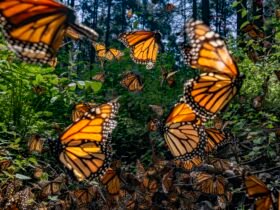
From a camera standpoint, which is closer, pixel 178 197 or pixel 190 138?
pixel 190 138

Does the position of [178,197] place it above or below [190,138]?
below

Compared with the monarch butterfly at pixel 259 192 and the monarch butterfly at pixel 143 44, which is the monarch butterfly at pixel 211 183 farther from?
the monarch butterfly at pixel 143 44

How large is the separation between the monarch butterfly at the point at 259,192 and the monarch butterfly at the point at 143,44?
121 inches

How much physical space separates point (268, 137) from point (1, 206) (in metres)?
3.25

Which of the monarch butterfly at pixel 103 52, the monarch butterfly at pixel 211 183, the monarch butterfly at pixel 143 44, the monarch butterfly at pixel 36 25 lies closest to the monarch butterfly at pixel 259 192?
the monarch butterfly at pixel 211 183

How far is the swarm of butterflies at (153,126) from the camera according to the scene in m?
1.42

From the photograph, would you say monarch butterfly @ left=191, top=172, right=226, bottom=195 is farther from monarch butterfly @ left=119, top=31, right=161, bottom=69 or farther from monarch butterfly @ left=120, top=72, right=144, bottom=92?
monarch butterfly @ left=120, top=72, right=144, bottom=92

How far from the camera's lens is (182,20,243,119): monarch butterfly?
216cm

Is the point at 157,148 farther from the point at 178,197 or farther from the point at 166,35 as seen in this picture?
the point at 166,35

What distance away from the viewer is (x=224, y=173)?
4633mm

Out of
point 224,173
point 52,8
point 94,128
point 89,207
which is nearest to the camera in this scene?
point 52,8

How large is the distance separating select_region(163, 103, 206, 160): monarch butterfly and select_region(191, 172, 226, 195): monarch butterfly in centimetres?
41

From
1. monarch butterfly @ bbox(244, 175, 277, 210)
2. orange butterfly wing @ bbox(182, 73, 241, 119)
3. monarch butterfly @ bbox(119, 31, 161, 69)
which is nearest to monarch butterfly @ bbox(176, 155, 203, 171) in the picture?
monarch butterfly @ bbox(244, 175, 277, 210)

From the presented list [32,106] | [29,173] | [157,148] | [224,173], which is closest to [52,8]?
[224,173]
